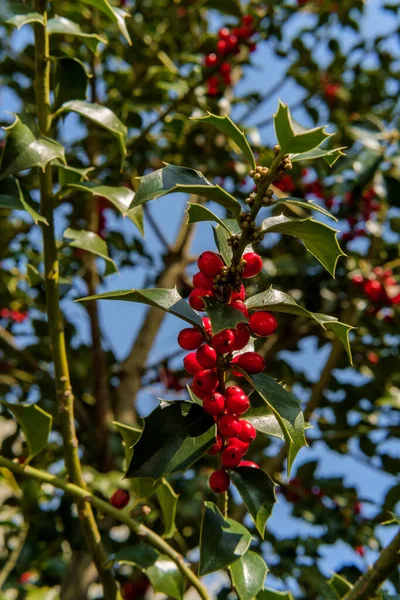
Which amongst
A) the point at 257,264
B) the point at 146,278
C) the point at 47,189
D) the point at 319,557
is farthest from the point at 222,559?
the point at 146,278

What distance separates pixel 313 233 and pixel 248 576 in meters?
0.50

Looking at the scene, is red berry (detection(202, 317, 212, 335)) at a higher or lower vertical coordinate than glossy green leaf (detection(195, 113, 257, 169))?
lower

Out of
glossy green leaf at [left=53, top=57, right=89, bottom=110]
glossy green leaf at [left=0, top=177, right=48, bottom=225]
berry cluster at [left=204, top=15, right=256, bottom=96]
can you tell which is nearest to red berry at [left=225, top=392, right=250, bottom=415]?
glossy green leaf at [left=0, top=177, right=48, bottom=225]

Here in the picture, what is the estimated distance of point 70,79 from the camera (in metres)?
1.24

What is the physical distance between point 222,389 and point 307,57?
2.86 m

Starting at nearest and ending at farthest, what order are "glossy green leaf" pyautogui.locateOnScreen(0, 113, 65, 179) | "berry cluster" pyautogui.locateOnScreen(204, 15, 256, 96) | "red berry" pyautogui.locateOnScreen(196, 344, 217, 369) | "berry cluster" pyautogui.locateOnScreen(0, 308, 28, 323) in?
"red berry" pyautogui.locateOnScreen(196, 344, 217, 369)
"glossy green leaf" pyautogui.locateOnScreen(0, 113, 65, 179)
"berry cluster" pyautogui.locateOnScreen(204, 15, 256, 96)
"berry cluster" pyautogui.locateOnScreen(0, 308, 28, 323)

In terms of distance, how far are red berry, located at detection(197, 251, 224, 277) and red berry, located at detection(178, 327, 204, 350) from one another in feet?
0.28

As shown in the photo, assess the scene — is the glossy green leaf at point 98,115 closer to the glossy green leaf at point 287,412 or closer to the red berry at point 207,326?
the red berry at point 207,326

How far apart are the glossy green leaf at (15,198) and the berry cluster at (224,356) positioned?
342mm

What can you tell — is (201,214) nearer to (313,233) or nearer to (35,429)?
(313,233)

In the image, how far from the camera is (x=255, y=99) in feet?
10.5

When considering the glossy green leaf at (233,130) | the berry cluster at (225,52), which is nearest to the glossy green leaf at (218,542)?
the glossy green leaf at (233,130)

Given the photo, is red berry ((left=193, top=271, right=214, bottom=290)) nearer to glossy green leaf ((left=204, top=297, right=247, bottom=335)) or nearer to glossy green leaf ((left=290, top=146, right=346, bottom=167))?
glossy green leaf ((left=204, top=297, right=247, bottom=335))

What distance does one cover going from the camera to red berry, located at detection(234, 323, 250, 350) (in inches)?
31.3
